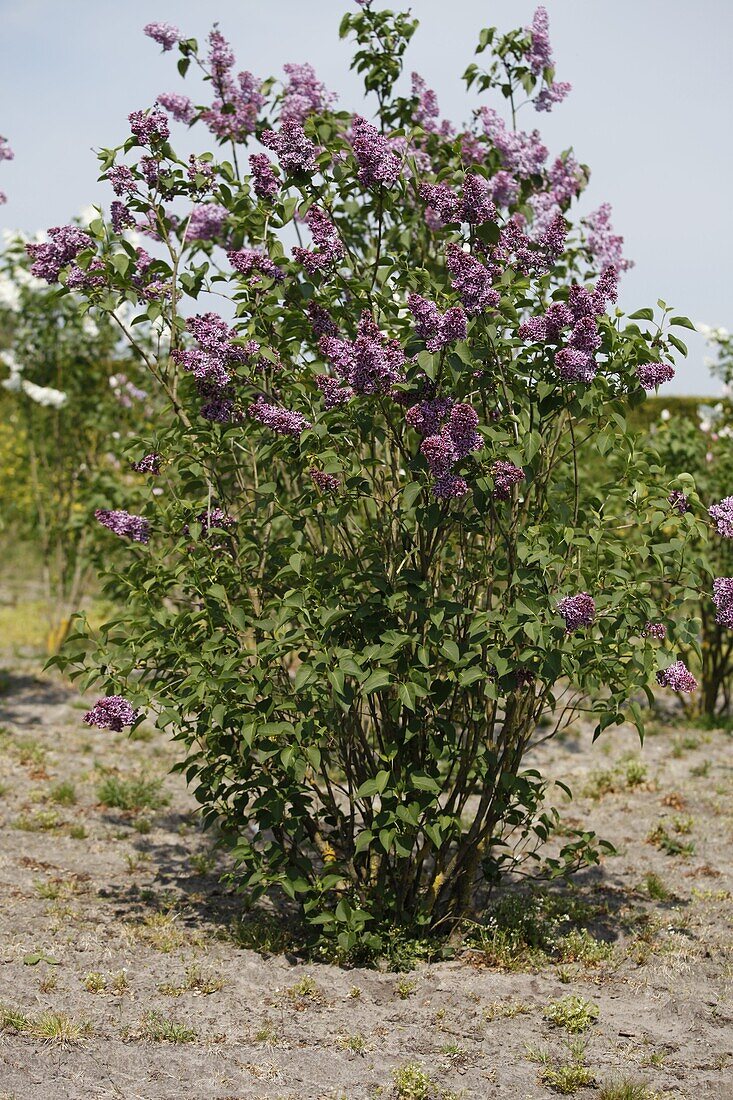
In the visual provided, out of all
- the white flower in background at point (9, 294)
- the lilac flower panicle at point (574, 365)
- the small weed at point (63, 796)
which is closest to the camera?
the lilac flower panicle at point (574, 365)

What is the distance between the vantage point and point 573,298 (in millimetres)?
3387

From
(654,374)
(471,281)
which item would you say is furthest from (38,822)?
(654,374)

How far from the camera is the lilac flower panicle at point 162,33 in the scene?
4.40 meters

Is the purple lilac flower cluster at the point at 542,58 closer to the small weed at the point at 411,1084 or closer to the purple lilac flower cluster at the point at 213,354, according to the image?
the purple lilac flower cluster at the point at 213,354

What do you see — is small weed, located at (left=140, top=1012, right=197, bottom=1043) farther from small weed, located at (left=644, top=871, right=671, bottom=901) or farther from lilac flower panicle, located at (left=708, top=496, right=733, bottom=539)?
lilac flower panicle, located at (left=708, top=496, right=733, bottom=539)

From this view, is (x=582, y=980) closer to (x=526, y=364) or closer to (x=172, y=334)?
(x=526, y=364)

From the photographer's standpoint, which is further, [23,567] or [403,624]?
[23,567]

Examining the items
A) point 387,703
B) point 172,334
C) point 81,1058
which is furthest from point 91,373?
point 81,1058

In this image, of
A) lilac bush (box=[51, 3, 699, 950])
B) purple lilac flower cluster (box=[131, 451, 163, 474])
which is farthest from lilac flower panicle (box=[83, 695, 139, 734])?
purple lilac flower cluster (box=[131, 451, 163, 474])

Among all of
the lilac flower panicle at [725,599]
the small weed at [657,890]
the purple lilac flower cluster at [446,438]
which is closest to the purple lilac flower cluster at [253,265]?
the purple lilac flower cluster at [446,438]

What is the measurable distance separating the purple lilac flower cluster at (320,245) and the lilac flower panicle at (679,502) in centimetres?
134

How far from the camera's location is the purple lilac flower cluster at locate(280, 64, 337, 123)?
436cm

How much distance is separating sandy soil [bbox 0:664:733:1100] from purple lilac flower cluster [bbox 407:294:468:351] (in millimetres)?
2068

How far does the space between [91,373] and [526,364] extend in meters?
5.67
